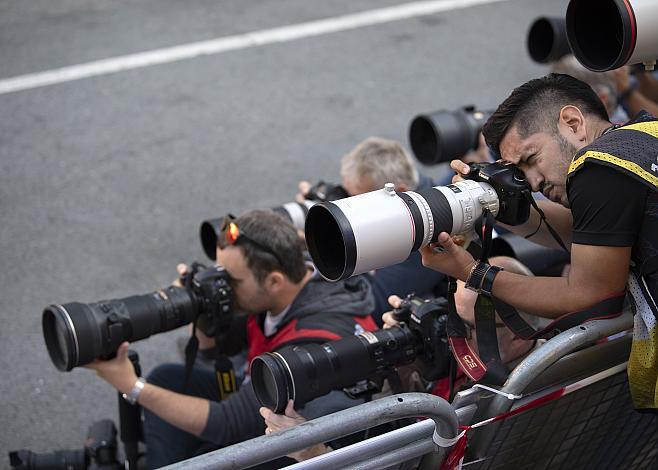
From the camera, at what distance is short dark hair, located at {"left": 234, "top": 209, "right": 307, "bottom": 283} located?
131 inches

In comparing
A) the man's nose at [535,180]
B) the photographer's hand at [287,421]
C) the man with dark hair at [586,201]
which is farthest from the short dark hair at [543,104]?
the photographer's hand at [287,421]

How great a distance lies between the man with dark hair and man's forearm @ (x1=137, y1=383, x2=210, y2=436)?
114cm

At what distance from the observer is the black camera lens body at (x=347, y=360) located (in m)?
2.54

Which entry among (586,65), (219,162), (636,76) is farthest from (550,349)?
(219,162)

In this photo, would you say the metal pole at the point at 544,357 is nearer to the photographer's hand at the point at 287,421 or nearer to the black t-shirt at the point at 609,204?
the black t-shirt at the point at 609,204

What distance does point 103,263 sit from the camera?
4.95 metres

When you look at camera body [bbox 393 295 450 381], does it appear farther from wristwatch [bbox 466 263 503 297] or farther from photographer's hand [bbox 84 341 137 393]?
photographer's hand [bbox 84 341 137 393]

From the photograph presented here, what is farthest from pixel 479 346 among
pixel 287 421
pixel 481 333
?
pixel 287 421

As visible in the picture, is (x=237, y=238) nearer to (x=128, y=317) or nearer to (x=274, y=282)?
(x=274, y=282)

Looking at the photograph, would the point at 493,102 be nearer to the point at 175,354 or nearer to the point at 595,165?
the point at 175,354

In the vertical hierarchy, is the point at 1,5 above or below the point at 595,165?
above

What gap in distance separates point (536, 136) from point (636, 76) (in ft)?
8.06

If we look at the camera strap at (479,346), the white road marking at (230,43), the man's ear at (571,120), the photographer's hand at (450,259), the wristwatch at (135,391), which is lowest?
the wristwatch at (135,391)

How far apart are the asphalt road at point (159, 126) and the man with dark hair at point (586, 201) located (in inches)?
92.7
